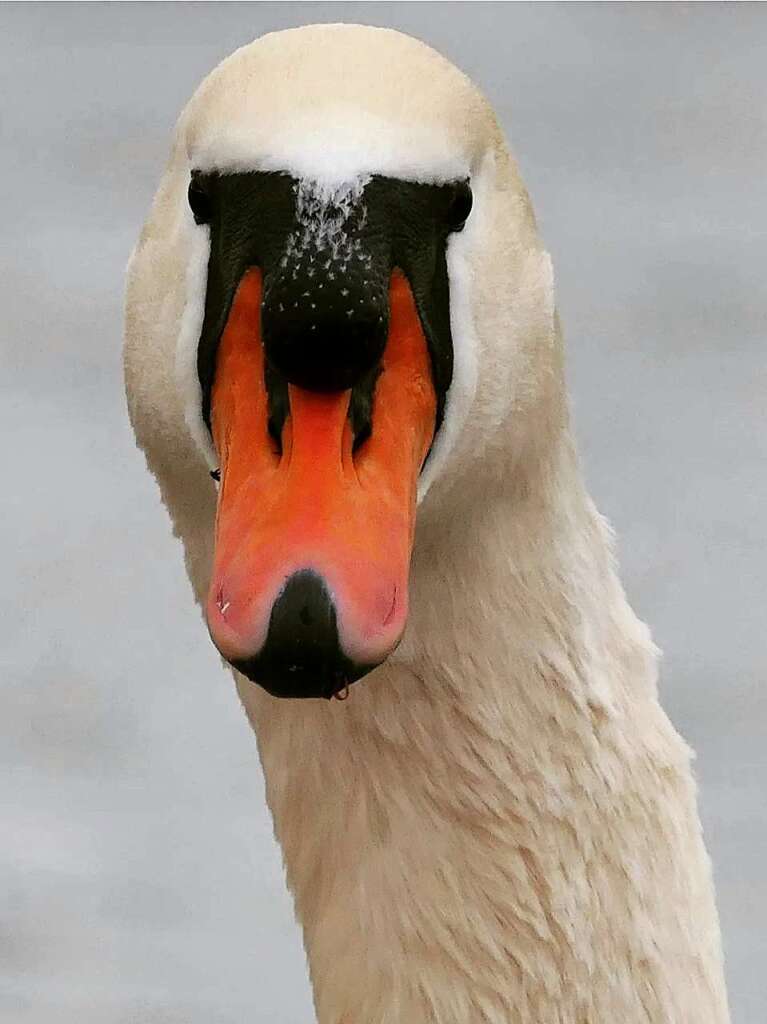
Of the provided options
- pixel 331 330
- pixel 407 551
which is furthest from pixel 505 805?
pixel 331 330

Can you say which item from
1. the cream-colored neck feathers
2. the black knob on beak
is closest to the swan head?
the black knob on beak

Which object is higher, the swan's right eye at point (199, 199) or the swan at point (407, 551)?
the swan's right eye at point (199, 199)

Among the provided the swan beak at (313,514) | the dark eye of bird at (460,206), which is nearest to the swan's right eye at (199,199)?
the swan beak at (313,514)

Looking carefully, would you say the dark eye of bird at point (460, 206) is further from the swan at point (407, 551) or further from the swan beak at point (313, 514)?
the swan beak at point (313, 514)

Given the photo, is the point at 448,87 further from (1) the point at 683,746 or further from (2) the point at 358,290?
(1) the point at 683,746

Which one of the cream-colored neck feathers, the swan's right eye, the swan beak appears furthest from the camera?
the cream-colored neck feathers

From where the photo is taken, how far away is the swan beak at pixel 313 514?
7.56 ft

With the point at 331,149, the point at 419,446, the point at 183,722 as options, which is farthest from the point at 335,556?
the point at 183,722

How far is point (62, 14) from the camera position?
891 cm

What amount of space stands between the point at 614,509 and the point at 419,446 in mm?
4259

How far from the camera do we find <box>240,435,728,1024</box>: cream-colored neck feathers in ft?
9.36

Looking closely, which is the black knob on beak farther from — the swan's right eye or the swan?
the swan's right eye

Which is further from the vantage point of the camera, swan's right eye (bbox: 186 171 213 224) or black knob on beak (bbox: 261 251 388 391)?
swan's right eye (bbox: 186 171 213 224)

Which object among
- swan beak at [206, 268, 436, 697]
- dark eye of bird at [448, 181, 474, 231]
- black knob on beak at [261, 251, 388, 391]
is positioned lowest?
swan beak at [206, 268, 436, 697]
